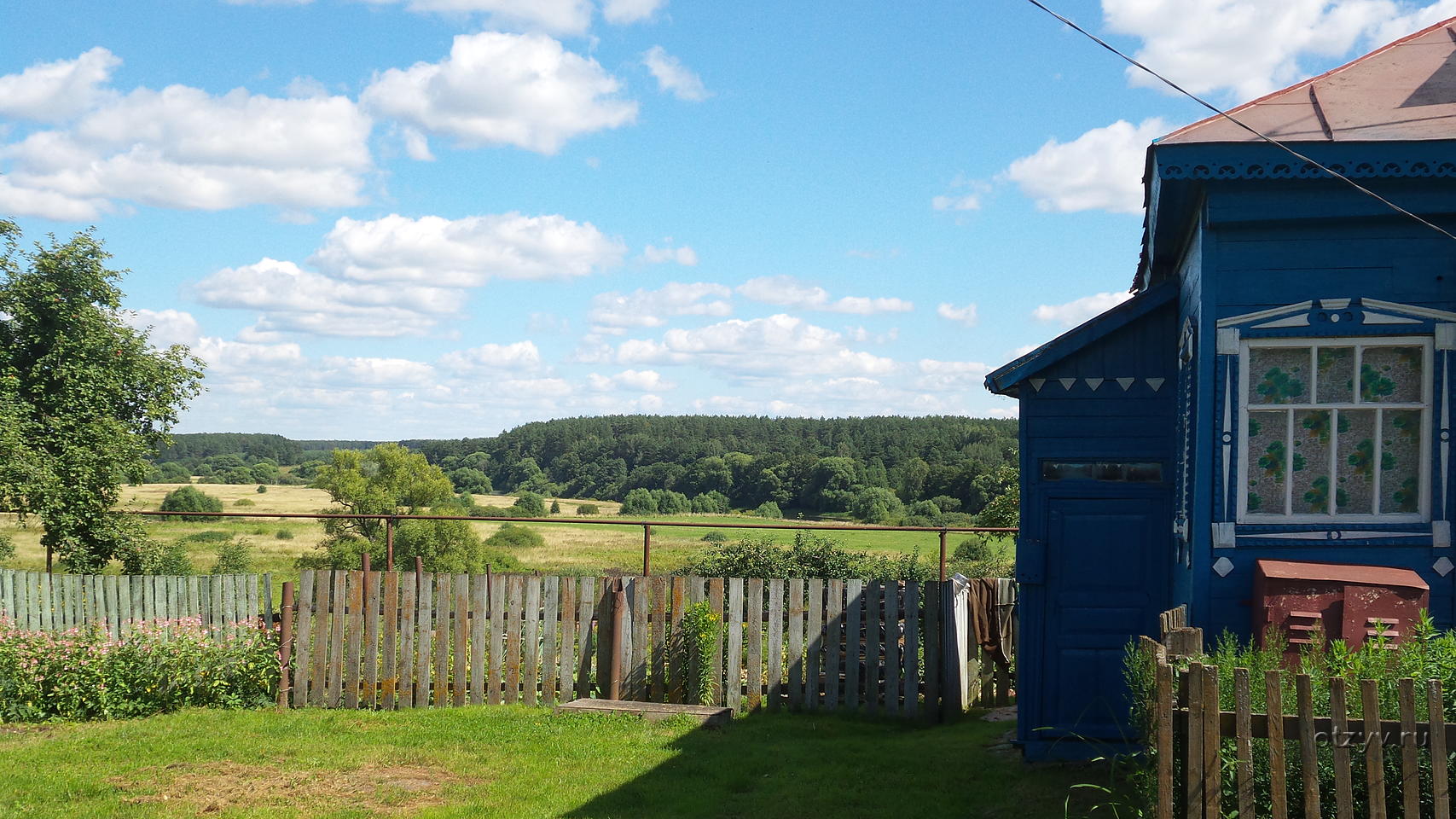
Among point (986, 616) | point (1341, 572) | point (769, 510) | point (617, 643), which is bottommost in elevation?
point (769, 510)

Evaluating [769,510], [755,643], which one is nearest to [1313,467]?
[755,643]

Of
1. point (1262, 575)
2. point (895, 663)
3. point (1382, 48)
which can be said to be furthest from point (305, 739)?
point (1382, 48)

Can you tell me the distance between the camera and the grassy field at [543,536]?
137 feet

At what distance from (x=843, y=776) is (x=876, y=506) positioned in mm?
58435

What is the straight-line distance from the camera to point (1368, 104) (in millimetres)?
6781

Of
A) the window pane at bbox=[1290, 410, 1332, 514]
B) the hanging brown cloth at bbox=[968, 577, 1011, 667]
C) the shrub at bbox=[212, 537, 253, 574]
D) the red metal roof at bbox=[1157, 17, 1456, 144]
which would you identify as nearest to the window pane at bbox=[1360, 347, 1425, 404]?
the window pane at bbox=[1290, 410, 1332, 514]

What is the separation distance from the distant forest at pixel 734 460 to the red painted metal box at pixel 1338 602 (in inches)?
2259

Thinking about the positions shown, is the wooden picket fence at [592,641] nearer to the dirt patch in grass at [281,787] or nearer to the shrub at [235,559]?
the dirt patch in grass at [281,787]

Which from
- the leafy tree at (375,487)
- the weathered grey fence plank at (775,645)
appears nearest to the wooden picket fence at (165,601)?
the weathered grey fence plank at (775,645)

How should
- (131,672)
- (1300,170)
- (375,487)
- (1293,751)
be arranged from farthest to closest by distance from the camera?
(375,487) < (131,672) < (1300,170) < (1293,751)

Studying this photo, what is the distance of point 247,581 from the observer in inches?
403

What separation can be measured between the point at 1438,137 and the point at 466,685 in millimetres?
8509

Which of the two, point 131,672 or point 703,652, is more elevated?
point 703,652

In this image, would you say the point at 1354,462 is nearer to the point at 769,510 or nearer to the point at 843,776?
the point at 843,776
